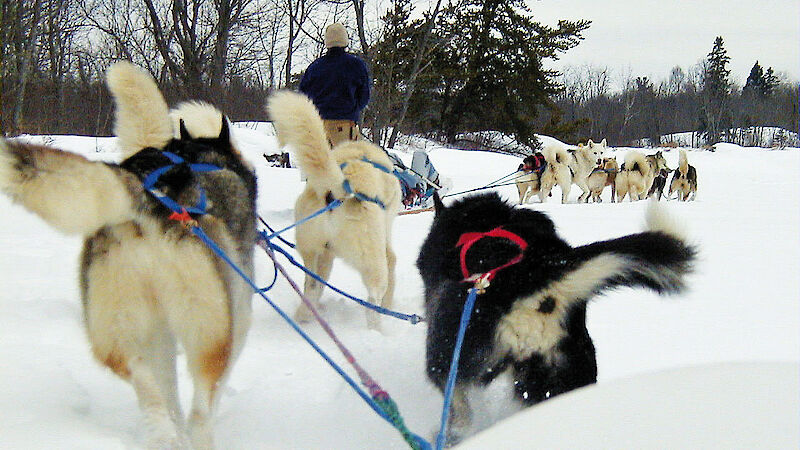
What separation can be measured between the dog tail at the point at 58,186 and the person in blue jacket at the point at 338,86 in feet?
12.5

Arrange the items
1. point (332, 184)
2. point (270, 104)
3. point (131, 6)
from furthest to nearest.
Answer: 1. point (131, 6)
2. point (332, 184)
3. point (270, 104)

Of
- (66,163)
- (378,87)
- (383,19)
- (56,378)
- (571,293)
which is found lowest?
(56,378)

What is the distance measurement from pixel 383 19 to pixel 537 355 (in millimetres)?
13278

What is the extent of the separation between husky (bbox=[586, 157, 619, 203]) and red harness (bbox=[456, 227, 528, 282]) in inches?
489

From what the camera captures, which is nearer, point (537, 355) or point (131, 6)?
point (537, 355)

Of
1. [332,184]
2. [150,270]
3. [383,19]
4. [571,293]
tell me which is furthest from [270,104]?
[383,19]

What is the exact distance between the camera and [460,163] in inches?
747

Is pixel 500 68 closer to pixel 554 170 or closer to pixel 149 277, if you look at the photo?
pixel 554 170

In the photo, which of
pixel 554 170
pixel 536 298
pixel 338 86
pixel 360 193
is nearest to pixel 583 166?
pixel 554 170

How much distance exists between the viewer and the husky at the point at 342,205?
3014mm

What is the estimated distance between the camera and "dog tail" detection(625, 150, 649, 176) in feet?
45.8

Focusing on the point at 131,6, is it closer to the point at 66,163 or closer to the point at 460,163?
the point at 460,163

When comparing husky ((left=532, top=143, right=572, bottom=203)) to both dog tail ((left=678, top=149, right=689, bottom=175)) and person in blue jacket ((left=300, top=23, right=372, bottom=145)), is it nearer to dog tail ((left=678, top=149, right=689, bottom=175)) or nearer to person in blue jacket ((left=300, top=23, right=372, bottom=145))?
dog tail ((left=678, top=149, right=689, bottom=175))

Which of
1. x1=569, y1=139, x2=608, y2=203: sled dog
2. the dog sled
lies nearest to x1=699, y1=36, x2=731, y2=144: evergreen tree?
x1=569, y1=139, x2=608, y2=203: sled dog
